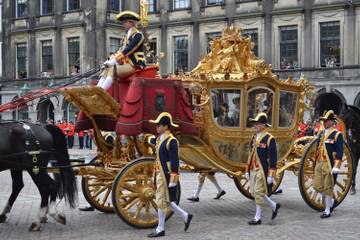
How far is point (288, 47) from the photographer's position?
34844 millimetres

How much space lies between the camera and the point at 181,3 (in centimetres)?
3931

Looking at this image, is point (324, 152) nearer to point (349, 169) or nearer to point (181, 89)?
point (349, 169)

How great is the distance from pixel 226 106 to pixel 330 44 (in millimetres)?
23934

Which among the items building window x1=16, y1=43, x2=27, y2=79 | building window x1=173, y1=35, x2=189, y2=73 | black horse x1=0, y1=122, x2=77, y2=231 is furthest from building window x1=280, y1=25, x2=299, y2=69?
black horse x1=0, y1=122, x2=77, y2=231

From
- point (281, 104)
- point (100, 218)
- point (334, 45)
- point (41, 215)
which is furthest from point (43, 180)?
point (334, 45)

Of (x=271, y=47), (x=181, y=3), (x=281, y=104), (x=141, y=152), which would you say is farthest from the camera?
(x=181, y=3)

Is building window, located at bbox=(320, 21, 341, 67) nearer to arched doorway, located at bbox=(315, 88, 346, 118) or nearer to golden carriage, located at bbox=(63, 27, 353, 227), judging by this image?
arched doorway, located at bbox=(315, 88, 346, 118)

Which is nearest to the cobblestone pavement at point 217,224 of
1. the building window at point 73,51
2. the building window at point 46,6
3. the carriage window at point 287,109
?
the carriage window at point 287,109

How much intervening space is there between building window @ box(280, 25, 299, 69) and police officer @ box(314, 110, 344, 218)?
2419cm

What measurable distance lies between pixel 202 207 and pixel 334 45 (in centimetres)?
2362

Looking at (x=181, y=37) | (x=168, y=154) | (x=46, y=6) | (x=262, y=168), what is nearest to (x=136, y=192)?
(x=168, y=154)

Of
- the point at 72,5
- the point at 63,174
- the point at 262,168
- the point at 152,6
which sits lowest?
the point at 63,174

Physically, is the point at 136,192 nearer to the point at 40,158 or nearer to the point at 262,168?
the point at 40,158

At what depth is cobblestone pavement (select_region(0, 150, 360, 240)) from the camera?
8.91 meters
